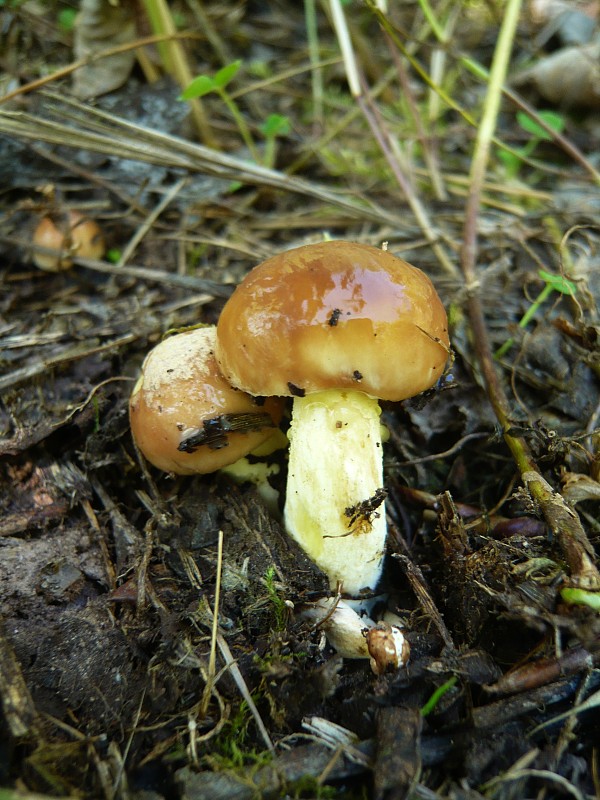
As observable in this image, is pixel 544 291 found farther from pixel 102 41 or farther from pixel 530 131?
pixel 102 41

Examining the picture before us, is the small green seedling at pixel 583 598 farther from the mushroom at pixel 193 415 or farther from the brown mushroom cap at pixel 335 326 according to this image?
the mushroom at pixel 193 415

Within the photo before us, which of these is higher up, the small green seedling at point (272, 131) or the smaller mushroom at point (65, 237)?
the small green seedling at point (272, 131)

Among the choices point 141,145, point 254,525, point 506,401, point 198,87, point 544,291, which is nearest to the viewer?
point 254,525

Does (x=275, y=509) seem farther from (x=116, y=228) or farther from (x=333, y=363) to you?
(x=116, y=228)

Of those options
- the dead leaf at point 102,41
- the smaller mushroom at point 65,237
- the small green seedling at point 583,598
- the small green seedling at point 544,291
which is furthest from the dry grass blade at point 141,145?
the small green seedling at point 583,598

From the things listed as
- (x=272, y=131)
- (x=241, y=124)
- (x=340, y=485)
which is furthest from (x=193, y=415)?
(x=272, y=131)

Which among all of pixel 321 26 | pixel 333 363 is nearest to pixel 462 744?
pixel 333 363

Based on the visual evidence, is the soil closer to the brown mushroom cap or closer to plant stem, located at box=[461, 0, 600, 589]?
plant stem, located at box=[461, 0, 600, 589]
